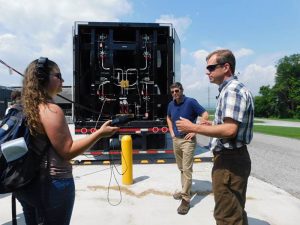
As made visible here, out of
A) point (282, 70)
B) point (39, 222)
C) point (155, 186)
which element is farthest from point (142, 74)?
point (282, 70)

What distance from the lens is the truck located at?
10.7 meters

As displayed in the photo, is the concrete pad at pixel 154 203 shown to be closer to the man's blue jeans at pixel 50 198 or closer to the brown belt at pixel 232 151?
the brown belt at pixel 232 151

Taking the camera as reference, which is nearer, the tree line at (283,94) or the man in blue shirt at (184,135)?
the man in blue shirt at (184,135)

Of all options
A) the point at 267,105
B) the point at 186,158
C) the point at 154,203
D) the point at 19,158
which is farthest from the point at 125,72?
the point at 267,105

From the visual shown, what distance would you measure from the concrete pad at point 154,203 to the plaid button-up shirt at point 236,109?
7.72 feet

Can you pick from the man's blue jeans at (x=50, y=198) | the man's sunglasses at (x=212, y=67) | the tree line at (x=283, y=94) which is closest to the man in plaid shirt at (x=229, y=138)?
the man's sunglasses at (x=212, y=67)

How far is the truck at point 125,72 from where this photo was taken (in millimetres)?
10664

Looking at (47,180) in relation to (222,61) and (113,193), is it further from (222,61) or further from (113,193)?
(113,193)

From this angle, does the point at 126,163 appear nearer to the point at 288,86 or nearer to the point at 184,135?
the point at 184,135

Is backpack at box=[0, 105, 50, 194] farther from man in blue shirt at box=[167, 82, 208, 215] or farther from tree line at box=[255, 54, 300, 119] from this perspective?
tree line at box=[255, 54, 300, 119]

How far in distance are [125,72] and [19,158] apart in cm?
867

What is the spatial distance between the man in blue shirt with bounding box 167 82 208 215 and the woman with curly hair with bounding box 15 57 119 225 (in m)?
3.58

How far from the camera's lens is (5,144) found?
2.53 m

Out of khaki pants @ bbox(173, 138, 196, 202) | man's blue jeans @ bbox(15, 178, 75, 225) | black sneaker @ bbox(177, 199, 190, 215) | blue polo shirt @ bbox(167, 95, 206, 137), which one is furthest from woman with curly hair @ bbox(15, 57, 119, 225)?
blue polo shirt @ bbox(167, 95, 206, 137)
